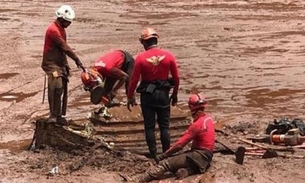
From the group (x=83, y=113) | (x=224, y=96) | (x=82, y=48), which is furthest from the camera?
(x=82, y=48)

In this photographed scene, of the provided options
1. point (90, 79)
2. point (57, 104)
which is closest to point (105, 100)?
point (90, 79)

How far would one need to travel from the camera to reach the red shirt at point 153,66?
10.2 m

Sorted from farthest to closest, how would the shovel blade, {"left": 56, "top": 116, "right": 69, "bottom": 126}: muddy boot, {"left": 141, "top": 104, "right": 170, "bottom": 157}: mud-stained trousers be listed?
{"left": 56, "top": 116, "right": 69, "bottom": 126}: muddy boot
the shovel blade
{"left": 141, "top": 104, "right": 170, "bottom": 157}: mud-stained trousers

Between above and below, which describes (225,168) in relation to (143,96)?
below

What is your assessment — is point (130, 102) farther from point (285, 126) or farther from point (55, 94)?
point (285, 126)

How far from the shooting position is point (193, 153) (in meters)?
9.80

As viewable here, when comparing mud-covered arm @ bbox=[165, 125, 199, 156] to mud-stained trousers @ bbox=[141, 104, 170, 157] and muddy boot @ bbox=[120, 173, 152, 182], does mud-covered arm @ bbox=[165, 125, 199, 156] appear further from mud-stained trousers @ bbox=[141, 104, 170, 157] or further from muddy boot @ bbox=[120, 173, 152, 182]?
mud-stained trousers @ bbox=[141, 104, 170, 157]

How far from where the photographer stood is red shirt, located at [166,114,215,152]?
9719 millimetres

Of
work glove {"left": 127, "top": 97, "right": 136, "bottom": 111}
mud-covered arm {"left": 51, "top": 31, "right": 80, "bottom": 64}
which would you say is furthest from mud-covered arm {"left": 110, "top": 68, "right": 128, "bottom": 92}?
work glove {"left": 127, "top": 97, "right": 136, "bottom": 111}

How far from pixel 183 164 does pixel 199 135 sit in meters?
0.45

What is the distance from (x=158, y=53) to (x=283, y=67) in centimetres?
962

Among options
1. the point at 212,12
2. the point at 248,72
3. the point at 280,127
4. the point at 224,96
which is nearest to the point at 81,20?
the point at 212,12

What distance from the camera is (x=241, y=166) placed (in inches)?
406

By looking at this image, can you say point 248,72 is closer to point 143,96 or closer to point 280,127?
point 280,127
